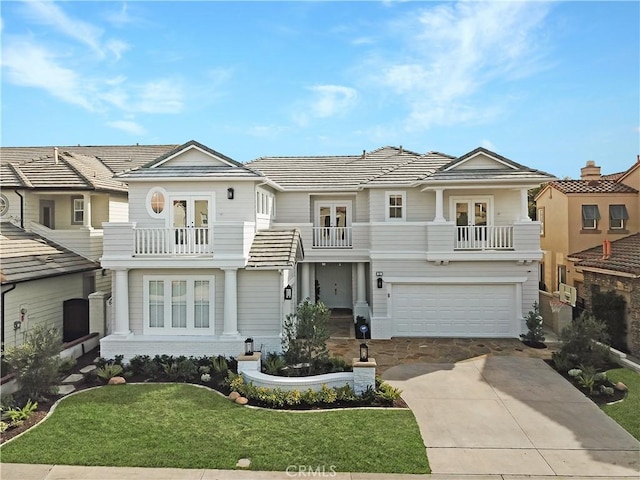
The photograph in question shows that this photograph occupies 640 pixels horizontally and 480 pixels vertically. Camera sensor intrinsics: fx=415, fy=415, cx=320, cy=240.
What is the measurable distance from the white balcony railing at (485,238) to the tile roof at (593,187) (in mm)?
6625

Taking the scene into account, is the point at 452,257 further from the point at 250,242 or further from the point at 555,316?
the point at 250,242

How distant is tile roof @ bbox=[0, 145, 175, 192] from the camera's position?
1549cm

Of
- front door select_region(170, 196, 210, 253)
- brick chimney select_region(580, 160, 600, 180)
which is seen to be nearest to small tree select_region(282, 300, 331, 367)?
front door select_region(170, 196, 210, 253)

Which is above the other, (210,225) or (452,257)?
(210,225)

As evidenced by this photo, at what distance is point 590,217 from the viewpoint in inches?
738

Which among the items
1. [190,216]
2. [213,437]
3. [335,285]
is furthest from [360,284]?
[213,437]

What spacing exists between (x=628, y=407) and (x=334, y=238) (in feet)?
35.6

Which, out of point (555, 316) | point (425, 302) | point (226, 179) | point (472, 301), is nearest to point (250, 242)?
point (226, 179)

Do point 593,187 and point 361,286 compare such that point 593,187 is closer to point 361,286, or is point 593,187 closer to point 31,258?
point 361,286

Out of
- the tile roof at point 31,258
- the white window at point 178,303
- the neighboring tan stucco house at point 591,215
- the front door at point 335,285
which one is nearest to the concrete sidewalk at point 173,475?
the white window at point 178,303

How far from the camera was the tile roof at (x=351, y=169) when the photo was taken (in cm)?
1625

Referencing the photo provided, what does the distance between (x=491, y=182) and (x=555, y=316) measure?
236 inches

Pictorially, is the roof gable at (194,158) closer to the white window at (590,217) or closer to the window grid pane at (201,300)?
the window grid pane at (201,300)

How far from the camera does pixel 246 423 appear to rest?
8.37 metres
